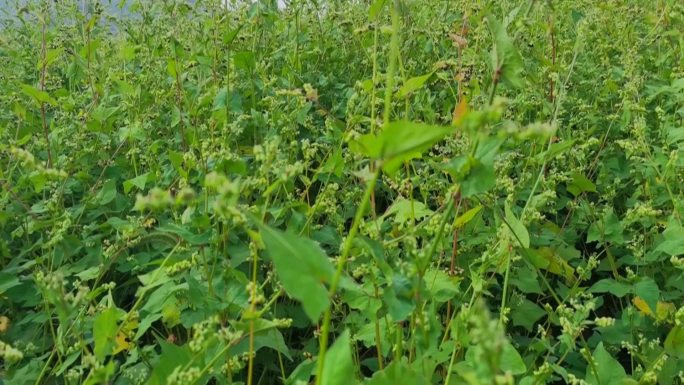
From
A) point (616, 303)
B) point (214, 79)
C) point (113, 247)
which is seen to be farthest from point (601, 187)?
point (113, 247)

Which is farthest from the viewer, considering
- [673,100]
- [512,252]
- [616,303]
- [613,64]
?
[613,64]

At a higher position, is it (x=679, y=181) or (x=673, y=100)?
(x=673, y=100)

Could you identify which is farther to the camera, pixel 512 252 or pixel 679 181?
pixel 679 181

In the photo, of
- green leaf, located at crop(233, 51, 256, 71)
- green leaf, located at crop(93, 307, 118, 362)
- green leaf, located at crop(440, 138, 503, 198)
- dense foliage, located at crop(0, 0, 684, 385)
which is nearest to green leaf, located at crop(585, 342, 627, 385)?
dense foliage, located at crop(0, 0, 684, 385)

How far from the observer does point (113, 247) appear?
5.19ft

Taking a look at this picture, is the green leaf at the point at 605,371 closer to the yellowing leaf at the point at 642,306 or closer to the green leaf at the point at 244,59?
the yellowing leaf at the point at 642,306

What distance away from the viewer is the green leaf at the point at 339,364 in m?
0.86

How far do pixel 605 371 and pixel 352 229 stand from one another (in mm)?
714

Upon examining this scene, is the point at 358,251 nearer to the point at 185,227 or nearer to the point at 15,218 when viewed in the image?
the point at 185,227

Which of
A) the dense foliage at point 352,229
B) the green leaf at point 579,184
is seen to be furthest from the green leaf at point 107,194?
the green leaf at point 579,184

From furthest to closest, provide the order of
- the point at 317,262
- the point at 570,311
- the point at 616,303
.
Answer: the point at 616,303, the point at 570,311, the point at 317,262

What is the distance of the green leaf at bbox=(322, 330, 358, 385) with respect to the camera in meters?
0.86

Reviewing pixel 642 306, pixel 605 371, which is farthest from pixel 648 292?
pixel 605 371

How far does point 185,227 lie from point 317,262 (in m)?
0.92
